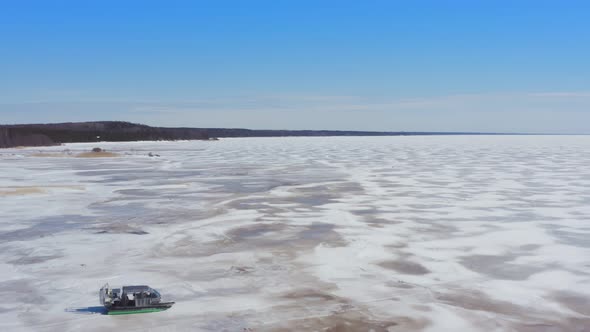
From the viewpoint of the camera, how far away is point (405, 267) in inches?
364

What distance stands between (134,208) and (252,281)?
8136 mm

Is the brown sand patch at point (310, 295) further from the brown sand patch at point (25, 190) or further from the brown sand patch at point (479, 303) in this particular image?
the brown sand patch at point (25, 190)

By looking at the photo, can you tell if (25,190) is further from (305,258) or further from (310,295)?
(310,295)

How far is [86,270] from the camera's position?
9.13 m

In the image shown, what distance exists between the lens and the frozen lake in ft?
22.8

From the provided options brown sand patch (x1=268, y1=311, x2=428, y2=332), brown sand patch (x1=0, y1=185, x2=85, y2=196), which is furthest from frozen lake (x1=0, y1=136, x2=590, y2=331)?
brown sand patch (x1=0, y1=185, x2=85, y2=196)

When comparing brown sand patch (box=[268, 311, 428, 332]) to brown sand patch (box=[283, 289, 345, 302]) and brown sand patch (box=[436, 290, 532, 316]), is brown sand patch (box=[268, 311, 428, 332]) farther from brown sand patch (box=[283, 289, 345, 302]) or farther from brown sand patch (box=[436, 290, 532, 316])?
brown sand patch (box=[436, 290, 532, 316])

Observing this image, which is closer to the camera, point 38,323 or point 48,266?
point 38,323

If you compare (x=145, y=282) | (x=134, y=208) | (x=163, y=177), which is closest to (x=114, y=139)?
(x=163, y=177)

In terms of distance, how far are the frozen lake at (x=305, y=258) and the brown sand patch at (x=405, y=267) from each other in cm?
3

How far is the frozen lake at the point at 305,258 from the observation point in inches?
274

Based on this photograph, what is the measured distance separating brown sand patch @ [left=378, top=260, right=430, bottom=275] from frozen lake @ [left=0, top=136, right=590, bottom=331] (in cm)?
3

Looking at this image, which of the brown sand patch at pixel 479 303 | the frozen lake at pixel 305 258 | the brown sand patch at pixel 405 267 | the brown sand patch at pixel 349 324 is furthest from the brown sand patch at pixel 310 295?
the brown sand patch at pixel 405 267

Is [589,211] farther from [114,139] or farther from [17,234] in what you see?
[114,139]
